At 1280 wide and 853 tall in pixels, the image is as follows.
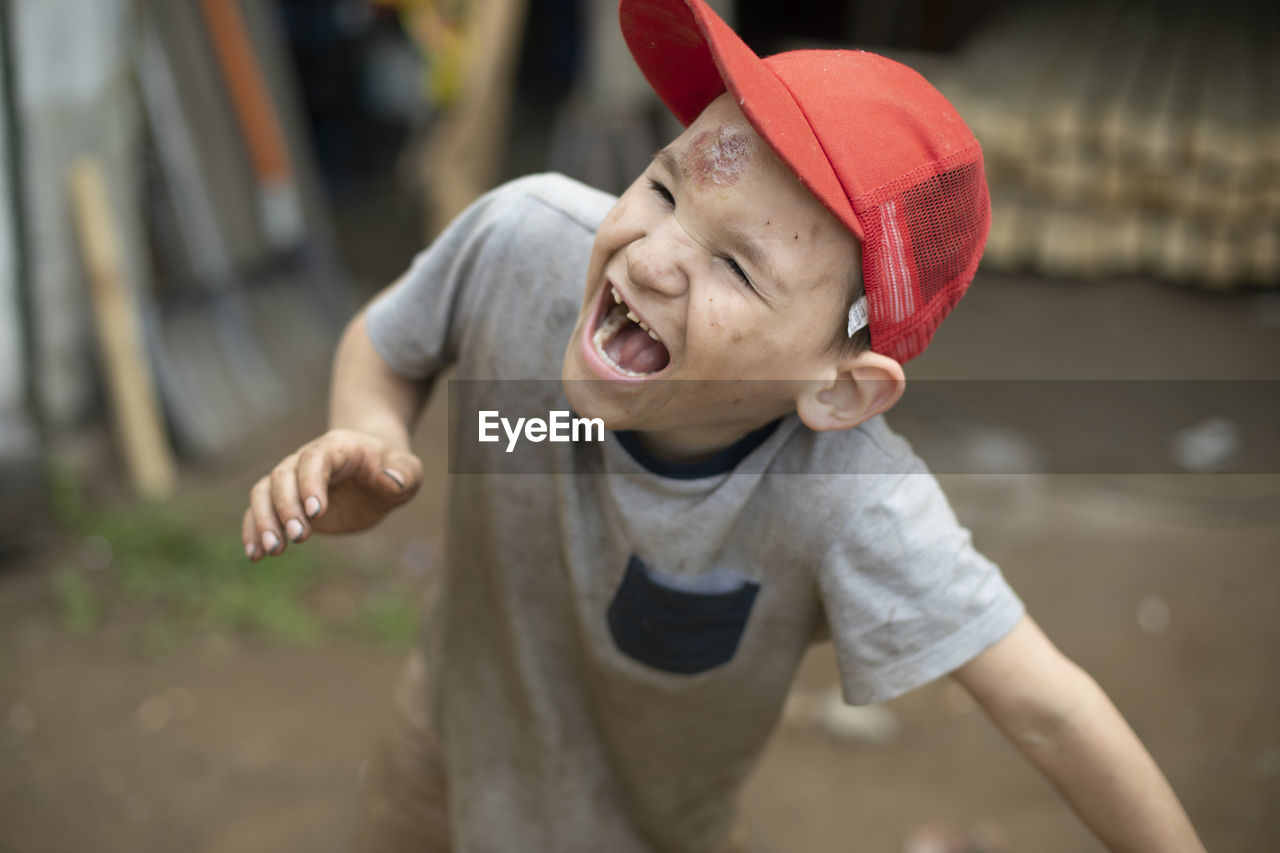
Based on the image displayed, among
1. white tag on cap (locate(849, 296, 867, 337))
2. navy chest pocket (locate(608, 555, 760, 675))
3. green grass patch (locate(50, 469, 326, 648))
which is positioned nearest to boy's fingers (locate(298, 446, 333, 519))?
navy chest pocket (locate(608, 555, 760, 675))

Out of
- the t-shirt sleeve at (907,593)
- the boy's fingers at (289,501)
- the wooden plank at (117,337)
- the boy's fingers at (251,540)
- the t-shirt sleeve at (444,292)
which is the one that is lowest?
the wooden plank at (117,337)

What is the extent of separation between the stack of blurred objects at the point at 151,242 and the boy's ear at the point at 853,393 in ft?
9.33

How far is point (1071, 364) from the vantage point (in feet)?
14.1

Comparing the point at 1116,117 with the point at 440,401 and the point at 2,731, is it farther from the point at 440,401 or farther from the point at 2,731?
the point at 2,731

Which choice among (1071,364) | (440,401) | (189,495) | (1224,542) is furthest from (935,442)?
(189,495)

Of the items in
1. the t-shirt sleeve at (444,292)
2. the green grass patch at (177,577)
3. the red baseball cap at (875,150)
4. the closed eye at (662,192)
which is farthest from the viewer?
the green grass patch at (177,577)

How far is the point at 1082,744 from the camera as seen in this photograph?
1.28m

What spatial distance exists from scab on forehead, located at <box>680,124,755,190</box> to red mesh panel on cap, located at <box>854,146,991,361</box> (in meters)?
0.13

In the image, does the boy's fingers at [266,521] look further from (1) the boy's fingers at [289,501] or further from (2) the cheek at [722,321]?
(2) the cheek at [722,321]

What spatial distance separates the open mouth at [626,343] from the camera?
126cm

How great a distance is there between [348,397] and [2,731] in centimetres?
195

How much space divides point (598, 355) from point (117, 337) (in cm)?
287

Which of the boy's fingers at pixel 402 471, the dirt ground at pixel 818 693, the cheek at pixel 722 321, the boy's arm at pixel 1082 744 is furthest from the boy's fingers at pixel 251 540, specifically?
the dirt ground at pixel 818 693

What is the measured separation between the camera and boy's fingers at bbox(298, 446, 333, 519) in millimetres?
1181
